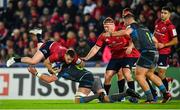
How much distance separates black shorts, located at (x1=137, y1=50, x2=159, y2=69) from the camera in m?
15.7

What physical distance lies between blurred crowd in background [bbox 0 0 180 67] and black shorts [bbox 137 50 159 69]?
412 cm

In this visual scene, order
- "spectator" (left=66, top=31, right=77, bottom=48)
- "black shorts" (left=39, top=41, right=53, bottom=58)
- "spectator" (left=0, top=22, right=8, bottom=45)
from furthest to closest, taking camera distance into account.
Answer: "spectator" (left=0, top=22, right=8, bottom=45), "spectator" (left=66, top=31, right=77, bottom=48), "black shorts" (left=39, top=41, right=53, bottom=58)

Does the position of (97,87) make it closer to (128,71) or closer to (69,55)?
(69,55)

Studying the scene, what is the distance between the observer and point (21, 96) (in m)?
20.5

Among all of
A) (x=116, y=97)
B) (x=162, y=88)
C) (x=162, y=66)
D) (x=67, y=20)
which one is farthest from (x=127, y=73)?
(x=67, y=20)

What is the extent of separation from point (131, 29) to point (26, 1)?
10319mm

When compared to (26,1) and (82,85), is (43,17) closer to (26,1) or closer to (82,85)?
(26,1)

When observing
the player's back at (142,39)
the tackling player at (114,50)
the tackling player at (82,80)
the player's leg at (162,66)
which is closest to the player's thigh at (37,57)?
the tackling player at (82,80)

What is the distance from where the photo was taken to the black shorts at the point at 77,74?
53.0ft

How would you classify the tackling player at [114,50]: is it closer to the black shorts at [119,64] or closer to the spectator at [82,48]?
the black shorts at [119,64]

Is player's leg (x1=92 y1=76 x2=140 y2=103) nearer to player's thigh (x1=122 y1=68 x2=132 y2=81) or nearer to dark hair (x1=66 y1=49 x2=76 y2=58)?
dark hair (x1=66 y1=49 x2=76 y2=58)

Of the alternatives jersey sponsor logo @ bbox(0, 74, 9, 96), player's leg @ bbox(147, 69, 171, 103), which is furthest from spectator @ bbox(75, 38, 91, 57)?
player's leg @ bbox(147, 69, 171, 103)

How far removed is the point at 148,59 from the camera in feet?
51.6

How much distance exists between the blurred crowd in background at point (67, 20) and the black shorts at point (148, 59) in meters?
4.12
